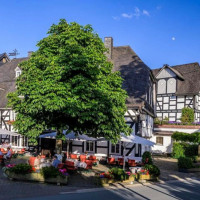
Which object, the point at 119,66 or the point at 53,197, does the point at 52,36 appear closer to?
the point at 53,197

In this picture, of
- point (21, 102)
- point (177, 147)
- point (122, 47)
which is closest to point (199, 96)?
point (177, 147)

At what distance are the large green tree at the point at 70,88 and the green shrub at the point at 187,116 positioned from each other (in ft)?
66.4

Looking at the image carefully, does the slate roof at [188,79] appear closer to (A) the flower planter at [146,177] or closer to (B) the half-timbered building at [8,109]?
(B) the half-timbered building at [8,109]

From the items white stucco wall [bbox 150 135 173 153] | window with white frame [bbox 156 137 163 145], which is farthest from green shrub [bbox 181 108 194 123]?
window with white frame [bbox 156 137 163 145]

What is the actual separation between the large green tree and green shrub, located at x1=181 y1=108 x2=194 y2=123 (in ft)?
66.4

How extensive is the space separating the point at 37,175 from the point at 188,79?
30220 millimetres

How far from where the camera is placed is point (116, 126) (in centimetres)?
1631

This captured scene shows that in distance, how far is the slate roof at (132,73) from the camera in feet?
81.5

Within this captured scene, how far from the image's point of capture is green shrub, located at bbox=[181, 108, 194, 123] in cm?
3538

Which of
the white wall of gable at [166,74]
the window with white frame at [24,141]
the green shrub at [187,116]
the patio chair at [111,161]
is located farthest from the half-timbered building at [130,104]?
the white wall of gable at [166,74]

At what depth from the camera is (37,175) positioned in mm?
13797

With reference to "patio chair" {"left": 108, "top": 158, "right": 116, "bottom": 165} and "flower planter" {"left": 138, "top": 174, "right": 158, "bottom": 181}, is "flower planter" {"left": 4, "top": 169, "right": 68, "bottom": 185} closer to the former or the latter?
"flower planter" {"left": 138, "top": 174, "right": 158, "bottom": 181}

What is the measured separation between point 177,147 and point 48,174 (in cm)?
1952

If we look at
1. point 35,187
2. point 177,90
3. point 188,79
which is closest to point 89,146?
point 35,187
